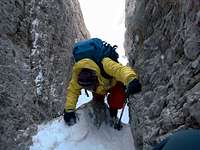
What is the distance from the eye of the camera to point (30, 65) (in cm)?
1026

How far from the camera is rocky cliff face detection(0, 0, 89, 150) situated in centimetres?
858

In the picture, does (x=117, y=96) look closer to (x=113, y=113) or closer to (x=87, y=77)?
(x=113, y=113)

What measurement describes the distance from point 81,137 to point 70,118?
0.39 metres

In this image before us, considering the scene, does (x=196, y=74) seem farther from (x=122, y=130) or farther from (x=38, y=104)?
(x=38, y=104)

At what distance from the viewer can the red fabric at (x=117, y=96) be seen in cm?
811

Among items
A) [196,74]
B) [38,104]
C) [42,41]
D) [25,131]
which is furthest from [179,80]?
[42,41]

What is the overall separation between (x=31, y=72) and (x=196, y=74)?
5.62 metres

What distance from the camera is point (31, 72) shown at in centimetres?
1016

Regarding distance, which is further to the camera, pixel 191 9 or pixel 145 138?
pixel 145 138

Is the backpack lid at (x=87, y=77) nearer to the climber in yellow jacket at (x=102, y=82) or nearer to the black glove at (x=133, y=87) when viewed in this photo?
the climber in yellow jacket at (x=102, y=82)

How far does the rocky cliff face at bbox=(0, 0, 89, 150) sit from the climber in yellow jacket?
1.12 metres

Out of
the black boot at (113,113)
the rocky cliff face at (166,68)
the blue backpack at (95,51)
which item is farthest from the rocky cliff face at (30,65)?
the rocky cliff face at (166,68)

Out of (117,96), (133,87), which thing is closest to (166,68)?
(133,87)

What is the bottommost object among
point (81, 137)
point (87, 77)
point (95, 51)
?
point (81, 137)
